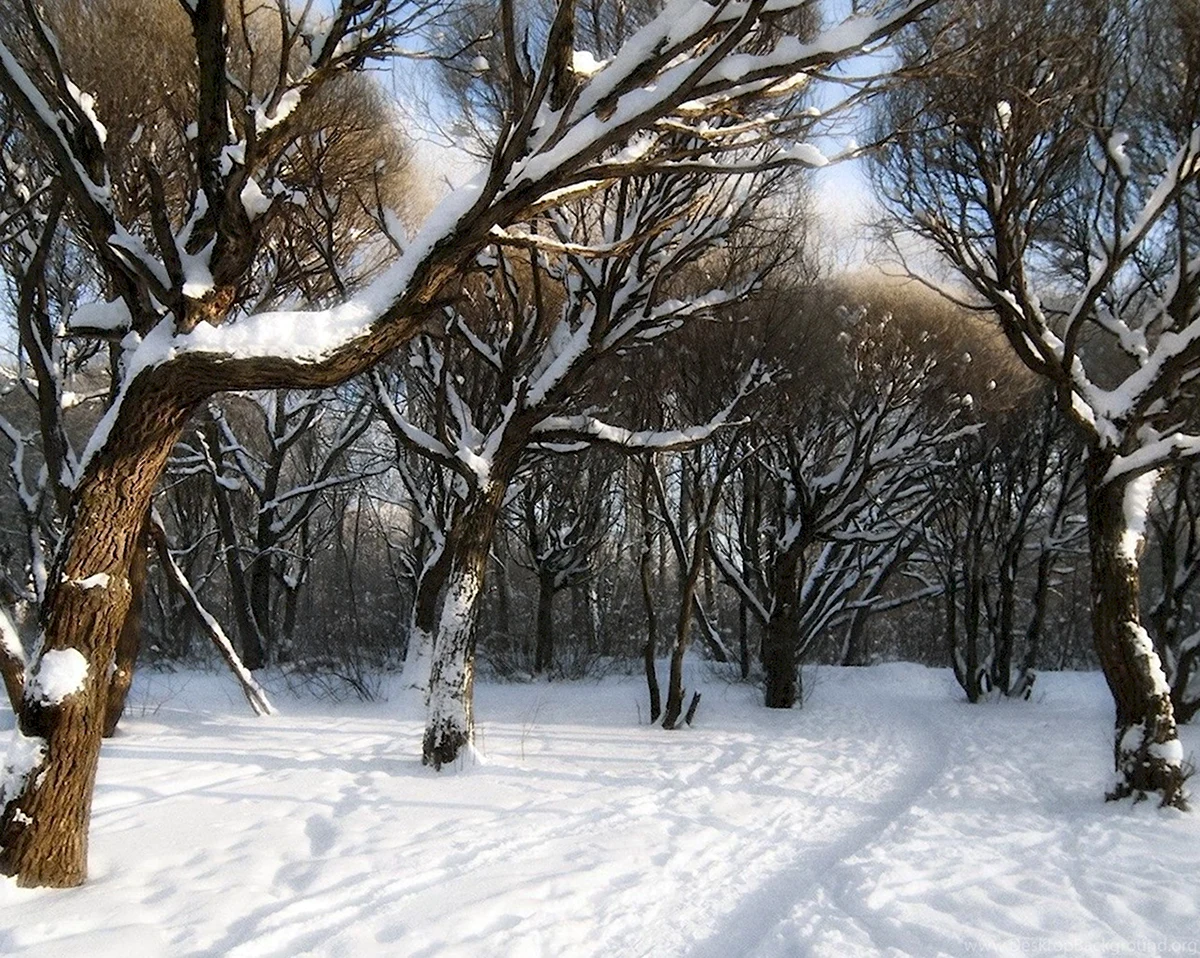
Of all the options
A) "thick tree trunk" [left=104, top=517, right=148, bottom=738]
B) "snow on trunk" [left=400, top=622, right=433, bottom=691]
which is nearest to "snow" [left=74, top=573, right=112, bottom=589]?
"thick tree trunk" [left=104, top=517, right=148, bottom=738]

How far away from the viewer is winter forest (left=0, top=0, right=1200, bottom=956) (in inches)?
158

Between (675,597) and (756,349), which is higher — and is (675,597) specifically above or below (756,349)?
below

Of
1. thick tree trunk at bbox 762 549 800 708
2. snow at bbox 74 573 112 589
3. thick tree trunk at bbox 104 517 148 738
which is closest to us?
snow at bbox 74 573 112 589

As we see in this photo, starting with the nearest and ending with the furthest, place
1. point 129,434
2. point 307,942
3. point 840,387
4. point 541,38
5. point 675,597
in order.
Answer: point 307,942
point 129,434
point 541,38
point 840,387
point 675,597

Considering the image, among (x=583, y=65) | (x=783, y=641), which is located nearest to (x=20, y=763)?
(x=583, y=65)

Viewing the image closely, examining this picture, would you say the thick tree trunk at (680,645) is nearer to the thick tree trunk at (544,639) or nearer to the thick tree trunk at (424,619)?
the thick tree trunk at (424,619)

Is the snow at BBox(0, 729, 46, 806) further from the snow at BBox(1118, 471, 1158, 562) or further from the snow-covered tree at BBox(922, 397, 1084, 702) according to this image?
the snow-covered tree at BBox(922, 397, 1084, 702)

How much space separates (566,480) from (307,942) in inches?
667

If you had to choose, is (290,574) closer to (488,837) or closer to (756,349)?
(756,349)

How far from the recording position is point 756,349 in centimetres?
1230

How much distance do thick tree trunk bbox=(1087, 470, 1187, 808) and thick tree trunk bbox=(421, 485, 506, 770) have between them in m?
5.07

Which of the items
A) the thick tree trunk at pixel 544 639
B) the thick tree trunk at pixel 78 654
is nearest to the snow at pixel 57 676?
the thick tree trunk at pixel 78 654

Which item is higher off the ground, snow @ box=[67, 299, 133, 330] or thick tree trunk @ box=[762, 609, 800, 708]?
snow @ box=[67, 299, 133, 330]

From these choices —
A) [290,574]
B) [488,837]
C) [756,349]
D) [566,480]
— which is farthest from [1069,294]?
[290,574]
